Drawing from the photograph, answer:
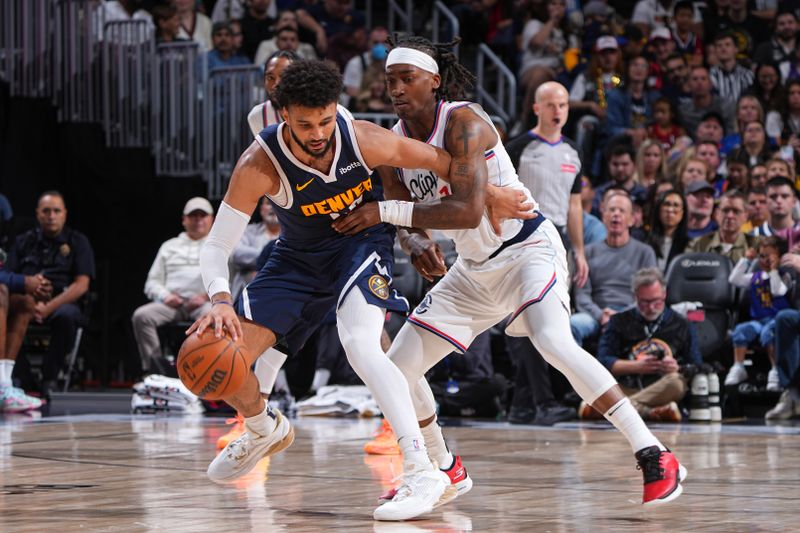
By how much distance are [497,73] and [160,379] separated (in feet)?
18.7

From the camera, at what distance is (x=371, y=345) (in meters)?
4.23

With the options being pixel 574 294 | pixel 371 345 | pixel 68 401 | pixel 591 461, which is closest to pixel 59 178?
pixel 68 401

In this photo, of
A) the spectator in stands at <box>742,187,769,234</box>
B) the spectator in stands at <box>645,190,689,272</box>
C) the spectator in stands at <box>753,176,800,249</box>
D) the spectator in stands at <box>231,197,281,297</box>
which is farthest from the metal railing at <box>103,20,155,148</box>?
the spectator in stands at <box>753,176,800,249</box>

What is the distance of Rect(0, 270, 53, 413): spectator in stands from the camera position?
8.90 m

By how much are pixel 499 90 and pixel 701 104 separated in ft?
6.34

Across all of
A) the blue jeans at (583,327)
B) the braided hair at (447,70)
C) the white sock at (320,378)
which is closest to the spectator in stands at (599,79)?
the blue jeans at (583,327)

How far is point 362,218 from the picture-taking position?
439 centimetres

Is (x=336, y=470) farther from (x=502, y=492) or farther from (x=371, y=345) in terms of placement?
(x=371, y=345)

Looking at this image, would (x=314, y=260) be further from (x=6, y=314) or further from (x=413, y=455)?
(x=6, y=314)

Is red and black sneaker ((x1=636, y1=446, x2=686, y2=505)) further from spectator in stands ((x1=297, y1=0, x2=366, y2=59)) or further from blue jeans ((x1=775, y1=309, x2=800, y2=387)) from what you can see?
spectator in stands ((x1=297, y1=0, x2=366, y2=59))

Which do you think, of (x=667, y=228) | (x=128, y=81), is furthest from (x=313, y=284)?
(x=128, y=81)

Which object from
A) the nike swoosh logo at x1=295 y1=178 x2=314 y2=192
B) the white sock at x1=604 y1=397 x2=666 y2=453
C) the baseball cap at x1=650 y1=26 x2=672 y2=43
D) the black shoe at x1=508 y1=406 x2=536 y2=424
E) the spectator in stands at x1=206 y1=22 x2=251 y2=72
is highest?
the baseball cap at x1=650 y1=26 x2=672 y2=43

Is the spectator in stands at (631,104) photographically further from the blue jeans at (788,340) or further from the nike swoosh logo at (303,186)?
the nike swoosh logo at (303,186)

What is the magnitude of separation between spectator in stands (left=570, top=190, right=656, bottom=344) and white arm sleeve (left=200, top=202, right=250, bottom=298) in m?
4.74
